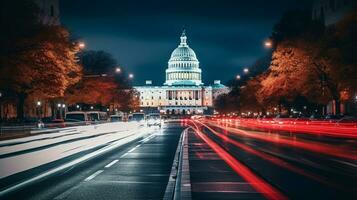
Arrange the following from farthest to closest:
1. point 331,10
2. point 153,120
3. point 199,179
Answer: point 331,10
point 153,120
point 199,179

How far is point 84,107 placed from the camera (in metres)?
111

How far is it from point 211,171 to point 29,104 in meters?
73.0

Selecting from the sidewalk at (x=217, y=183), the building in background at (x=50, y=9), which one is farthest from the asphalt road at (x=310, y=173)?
the building in background at (x=50, y=9)

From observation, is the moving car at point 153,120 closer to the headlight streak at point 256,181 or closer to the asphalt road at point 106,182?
the asphalt road at point 106,182

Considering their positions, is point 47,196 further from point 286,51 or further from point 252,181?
point 286,51

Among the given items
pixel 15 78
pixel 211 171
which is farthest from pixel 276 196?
pixel 15 78

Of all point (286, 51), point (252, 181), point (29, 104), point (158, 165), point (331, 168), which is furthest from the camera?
point (29, 104)

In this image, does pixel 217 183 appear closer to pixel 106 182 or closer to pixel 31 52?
pixel 106 182

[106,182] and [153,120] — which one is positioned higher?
[153,120]

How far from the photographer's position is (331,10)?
101875 millimetres

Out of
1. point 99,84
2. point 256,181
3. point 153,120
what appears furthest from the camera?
point 99,84

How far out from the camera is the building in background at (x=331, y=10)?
9500cm

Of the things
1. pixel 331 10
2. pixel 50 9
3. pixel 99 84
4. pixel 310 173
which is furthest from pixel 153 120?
pixel 310 173

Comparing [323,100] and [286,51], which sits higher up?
[286,51]
